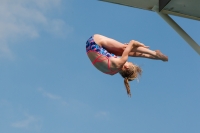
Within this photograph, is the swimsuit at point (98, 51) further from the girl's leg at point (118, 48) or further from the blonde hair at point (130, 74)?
the blonde hair at point (130, 74)

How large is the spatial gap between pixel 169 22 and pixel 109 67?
1.26 metres

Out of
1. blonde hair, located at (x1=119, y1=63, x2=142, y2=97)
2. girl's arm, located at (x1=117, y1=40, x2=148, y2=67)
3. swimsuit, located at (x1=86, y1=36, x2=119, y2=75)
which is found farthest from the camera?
blonde hair, located at (x1=119, y1=63, x2=142, y2=97)

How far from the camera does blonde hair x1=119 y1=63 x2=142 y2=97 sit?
6.29 m

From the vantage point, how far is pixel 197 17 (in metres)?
6.86

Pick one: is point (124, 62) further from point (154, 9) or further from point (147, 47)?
point (154, 9)

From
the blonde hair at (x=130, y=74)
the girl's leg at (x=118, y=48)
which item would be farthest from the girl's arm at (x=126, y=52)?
the blonde hair at (x=130, y=74)

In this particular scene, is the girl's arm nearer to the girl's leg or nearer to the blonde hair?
the girl's leg

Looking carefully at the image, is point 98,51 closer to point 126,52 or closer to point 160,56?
point 126,52

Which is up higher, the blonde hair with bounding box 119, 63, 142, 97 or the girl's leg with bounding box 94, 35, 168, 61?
the girl's leg with bounding box 94, 35, 168, 61

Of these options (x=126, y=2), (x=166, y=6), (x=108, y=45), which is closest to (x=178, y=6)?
(x=166, y=6)

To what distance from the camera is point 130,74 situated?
632 centimetres

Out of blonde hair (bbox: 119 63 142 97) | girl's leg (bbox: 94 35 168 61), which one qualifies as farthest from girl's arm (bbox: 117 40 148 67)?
blonde hair (bbox: 119 63 142 97)

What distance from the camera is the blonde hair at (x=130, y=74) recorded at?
629 centimetres

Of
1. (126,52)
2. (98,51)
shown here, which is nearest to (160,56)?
(126,52)
